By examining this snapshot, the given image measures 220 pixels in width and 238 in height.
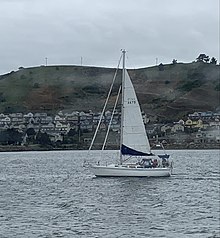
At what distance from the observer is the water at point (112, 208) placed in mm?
30344

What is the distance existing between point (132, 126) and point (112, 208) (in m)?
21.2

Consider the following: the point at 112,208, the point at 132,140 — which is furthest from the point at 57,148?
the point at 112,208

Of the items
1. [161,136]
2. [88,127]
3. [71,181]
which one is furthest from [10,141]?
[71,181]

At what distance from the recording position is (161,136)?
187625 mm

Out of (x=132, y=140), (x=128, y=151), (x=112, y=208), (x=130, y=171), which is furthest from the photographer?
(x=132, y=140)

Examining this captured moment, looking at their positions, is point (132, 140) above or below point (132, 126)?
below

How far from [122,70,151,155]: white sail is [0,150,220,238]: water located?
3.20 m

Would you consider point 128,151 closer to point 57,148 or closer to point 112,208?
point 112,208

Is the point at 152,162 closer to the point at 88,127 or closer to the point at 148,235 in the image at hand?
the point at 148,235

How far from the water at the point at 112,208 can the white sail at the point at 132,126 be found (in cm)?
320

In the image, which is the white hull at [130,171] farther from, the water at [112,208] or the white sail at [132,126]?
the white sail at [132,126]

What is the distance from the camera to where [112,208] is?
38625 millimetres

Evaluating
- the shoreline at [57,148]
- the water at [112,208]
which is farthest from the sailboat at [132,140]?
the shoreline at [57,148]

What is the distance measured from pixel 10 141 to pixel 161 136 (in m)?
38.1
